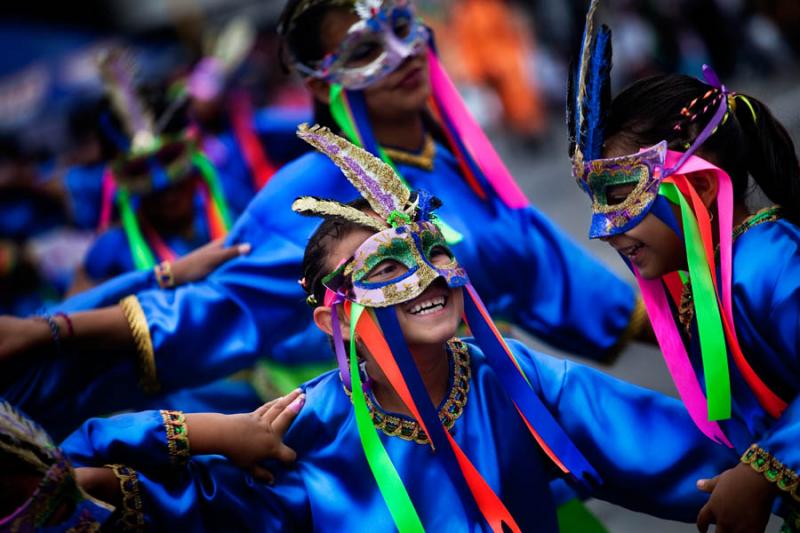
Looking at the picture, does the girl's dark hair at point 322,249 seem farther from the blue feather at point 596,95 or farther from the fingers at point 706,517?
the fingers at point 706,517

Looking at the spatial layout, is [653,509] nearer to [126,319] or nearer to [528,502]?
[528,502]

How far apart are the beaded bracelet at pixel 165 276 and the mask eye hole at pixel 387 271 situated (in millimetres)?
961

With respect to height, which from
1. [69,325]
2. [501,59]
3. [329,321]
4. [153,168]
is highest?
[329,321]

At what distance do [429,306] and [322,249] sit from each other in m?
0.26

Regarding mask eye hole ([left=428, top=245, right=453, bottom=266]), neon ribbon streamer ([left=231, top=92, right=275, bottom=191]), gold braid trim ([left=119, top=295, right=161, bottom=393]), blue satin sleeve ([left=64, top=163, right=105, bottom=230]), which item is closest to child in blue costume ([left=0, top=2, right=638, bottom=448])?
gold braid trim ([left=119, top=295, right=161, bottom=393])

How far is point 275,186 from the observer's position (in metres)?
2.89

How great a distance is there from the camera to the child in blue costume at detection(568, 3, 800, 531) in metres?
2.00

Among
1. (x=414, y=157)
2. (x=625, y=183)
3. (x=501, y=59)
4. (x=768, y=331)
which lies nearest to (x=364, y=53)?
(x=414, y=157)

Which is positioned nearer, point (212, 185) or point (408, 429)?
point (408, 429)

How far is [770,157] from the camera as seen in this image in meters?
2.11

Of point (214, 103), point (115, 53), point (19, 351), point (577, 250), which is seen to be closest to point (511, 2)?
point (214, 103)

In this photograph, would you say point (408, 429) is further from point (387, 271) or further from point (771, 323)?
point (771, 323)

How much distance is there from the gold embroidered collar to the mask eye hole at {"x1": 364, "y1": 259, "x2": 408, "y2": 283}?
0.95 meters

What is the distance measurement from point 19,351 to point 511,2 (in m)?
11.1
